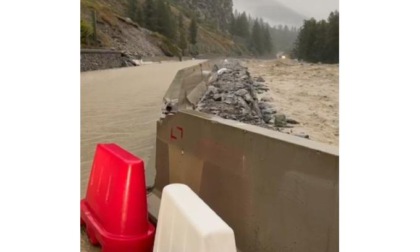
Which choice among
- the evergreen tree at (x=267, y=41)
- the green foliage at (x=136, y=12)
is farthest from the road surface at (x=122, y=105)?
the evergreen tree at (x=267, y=41)

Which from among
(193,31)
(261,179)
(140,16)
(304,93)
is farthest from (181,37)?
(261,179)

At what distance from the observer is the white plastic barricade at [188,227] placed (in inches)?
56.3

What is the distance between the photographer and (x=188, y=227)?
1567 mm

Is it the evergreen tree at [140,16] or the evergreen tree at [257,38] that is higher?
the evergreen tree at [140,16]

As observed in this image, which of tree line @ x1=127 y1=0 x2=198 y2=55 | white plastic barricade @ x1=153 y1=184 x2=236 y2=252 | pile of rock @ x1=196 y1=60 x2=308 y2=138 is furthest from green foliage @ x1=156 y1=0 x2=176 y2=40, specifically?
white plastic barricade @ x1=153 y1=184 x2=236 y2=252

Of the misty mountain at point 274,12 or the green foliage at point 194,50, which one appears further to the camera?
the green foliage at point 194,50

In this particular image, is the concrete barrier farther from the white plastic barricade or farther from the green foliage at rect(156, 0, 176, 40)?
the green foliage at rect(156, 0, 176, 40)

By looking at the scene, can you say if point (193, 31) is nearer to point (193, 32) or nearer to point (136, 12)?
point (193, 32)

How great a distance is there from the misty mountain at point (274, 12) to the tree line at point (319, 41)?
65 millimetres

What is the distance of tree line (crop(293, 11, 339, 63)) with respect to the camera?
1778 millimetres

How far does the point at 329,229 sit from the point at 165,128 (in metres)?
1.79

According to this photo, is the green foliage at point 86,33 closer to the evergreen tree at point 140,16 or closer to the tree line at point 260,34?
the evergreen tree at point 140,16

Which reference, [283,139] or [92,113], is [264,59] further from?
[92,113]

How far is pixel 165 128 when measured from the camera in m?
3.20
